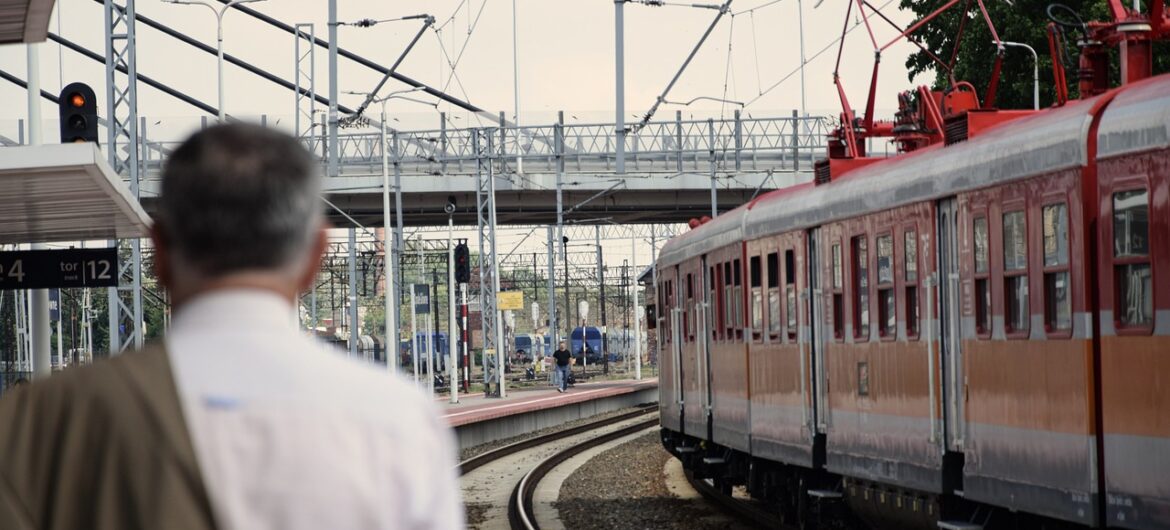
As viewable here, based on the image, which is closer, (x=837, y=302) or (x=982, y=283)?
(x=982, y=283)

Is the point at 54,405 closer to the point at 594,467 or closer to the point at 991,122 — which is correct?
the point at 991,122

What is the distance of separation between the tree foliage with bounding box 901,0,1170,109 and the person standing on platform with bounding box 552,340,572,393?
1625 cm

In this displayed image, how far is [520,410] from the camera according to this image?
39.3m

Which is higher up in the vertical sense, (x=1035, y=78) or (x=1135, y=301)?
(x=1035, y=78)

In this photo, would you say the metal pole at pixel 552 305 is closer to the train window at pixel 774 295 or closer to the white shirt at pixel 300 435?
the train window at pixel 774 295

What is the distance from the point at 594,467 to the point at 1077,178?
62.0 ft

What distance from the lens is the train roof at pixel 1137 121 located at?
365 inches

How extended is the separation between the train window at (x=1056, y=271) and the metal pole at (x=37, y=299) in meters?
11.4

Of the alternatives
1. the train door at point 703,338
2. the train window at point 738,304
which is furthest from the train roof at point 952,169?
the train door at point 703,338

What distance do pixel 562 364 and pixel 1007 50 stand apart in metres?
→ 20.0

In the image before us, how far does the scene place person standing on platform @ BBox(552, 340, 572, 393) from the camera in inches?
2208

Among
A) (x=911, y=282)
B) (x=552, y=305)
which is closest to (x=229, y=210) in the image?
(x=911, y=282)

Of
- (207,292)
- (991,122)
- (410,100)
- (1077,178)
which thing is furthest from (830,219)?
(410,100)

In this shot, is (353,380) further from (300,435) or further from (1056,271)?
(1056,271)
